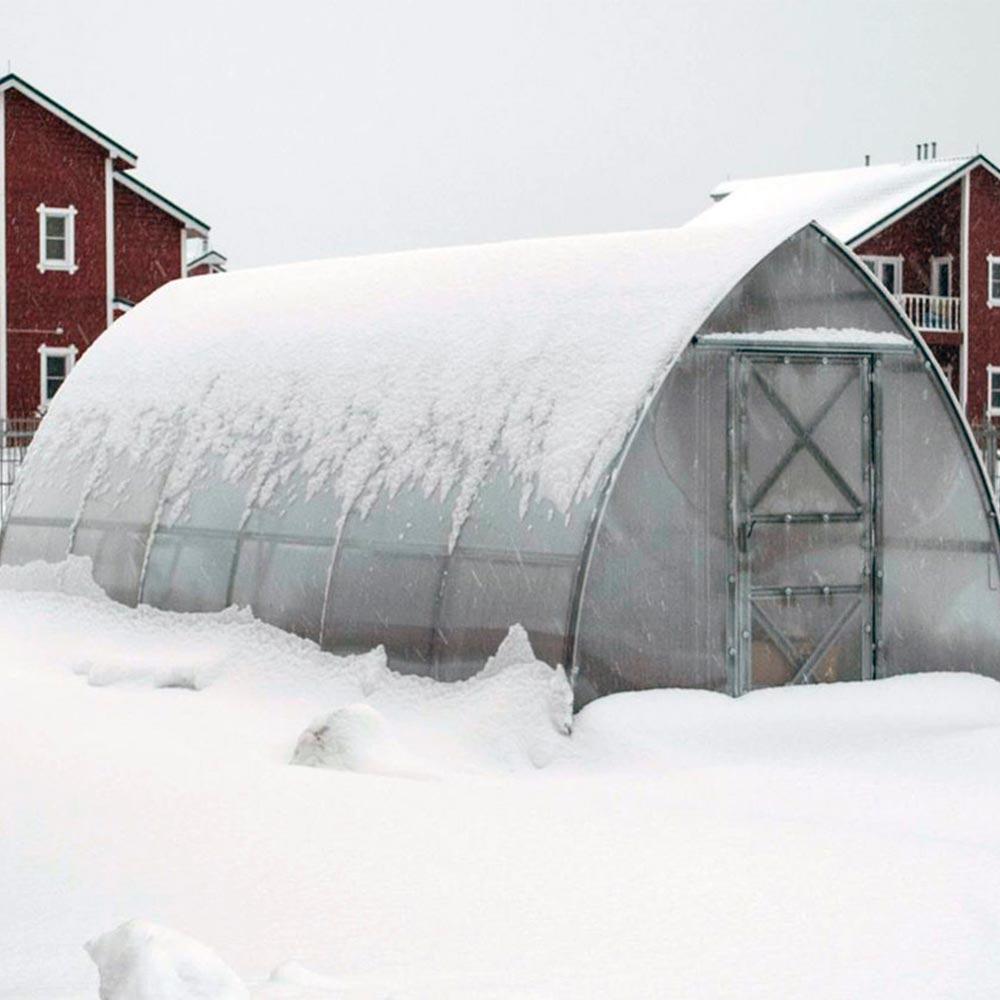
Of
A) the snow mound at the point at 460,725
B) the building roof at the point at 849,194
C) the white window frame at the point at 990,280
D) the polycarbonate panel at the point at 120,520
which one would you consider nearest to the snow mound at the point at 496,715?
the snow mound at the point at 460,725

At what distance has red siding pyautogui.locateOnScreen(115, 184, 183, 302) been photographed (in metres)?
37.9

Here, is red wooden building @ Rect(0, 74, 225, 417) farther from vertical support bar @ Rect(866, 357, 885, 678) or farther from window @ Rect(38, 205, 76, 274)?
vertical support bar @ Rect(866, 357, 885, 678)

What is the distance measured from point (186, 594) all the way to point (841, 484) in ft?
16.5

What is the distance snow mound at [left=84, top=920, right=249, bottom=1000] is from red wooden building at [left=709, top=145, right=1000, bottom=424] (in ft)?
118

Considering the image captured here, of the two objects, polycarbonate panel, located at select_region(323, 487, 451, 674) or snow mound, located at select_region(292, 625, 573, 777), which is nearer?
snow mound, located at select_region(292, 625, 573, 777)

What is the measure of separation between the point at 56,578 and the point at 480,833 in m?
8.26

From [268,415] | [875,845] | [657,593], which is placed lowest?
[875,845]

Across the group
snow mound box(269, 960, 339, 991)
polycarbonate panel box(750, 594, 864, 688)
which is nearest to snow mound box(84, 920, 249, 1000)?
snow mound box(269, 960, 339, 991)

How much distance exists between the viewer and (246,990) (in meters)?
6.41

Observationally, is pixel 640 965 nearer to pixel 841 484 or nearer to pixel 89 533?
pixel 841 484

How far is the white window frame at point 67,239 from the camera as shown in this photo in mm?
35875

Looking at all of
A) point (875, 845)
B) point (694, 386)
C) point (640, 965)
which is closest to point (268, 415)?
point (694, 386)

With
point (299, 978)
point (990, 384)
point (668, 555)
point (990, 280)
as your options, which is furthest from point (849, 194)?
point (299, 978)

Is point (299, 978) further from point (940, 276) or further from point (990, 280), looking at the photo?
point (990, 280)
